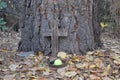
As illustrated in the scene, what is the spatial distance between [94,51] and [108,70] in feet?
0.85

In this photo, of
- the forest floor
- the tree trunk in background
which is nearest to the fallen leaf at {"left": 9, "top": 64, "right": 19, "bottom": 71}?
the forest floor

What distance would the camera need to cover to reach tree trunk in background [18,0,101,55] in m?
2.25

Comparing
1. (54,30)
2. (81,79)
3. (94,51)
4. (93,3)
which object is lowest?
(81,79)

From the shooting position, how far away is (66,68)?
7.07ft

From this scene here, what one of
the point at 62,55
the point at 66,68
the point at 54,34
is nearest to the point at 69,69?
the point at 66,68

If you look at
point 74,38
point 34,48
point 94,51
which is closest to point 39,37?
point 34,48

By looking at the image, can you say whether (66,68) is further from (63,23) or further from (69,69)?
(63,23)

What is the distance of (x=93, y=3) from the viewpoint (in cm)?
238

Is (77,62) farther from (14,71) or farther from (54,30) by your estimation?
(14,71)

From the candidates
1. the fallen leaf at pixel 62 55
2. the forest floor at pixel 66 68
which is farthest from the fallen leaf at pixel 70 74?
the fallen leaf at pixel 62 55

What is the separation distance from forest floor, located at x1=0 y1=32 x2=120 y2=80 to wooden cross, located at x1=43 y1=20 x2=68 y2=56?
10cm

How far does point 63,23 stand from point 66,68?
359mm

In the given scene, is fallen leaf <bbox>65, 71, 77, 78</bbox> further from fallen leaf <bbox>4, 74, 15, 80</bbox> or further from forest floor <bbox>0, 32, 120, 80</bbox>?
fallen leaf <bbox>4, 74, 15, 80</bbox>

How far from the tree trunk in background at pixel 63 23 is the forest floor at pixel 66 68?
3.3 inches
